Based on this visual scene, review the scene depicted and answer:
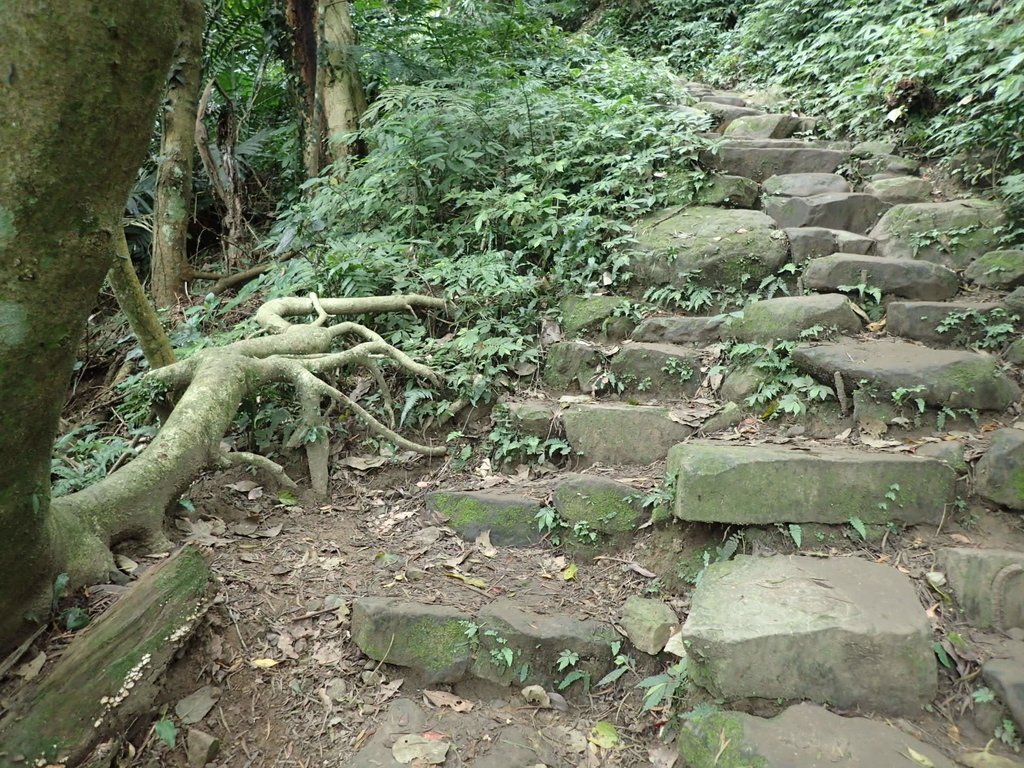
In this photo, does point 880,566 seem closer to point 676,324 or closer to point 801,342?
point 801,342

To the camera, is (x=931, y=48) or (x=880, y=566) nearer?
(x=880, y=566)

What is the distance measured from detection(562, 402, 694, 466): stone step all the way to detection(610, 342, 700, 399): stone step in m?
0.31

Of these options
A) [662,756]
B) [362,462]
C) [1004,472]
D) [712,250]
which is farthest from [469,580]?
[712,250]

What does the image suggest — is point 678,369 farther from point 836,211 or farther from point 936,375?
point 836,211

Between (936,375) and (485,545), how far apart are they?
8.53ft

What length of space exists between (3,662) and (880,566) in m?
3.46

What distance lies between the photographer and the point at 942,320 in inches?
154

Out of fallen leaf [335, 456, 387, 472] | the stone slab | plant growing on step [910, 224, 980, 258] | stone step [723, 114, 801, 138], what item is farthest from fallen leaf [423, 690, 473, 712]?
stone step [723, 114, 801, 138]

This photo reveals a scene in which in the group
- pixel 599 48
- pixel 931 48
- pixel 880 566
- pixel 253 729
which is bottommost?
pixel 253 729

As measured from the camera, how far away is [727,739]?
87.2 inches

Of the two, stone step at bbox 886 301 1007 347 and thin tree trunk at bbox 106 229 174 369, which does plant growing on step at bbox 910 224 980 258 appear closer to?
stone step at bbox 886 301 1007 347

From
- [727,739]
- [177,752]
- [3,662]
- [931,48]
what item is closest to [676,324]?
[727,739]

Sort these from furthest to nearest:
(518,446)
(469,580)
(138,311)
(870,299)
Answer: (870,299) < (518,446) < (138,311) < (469,580)

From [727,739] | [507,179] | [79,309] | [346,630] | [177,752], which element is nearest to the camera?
[79,309]
